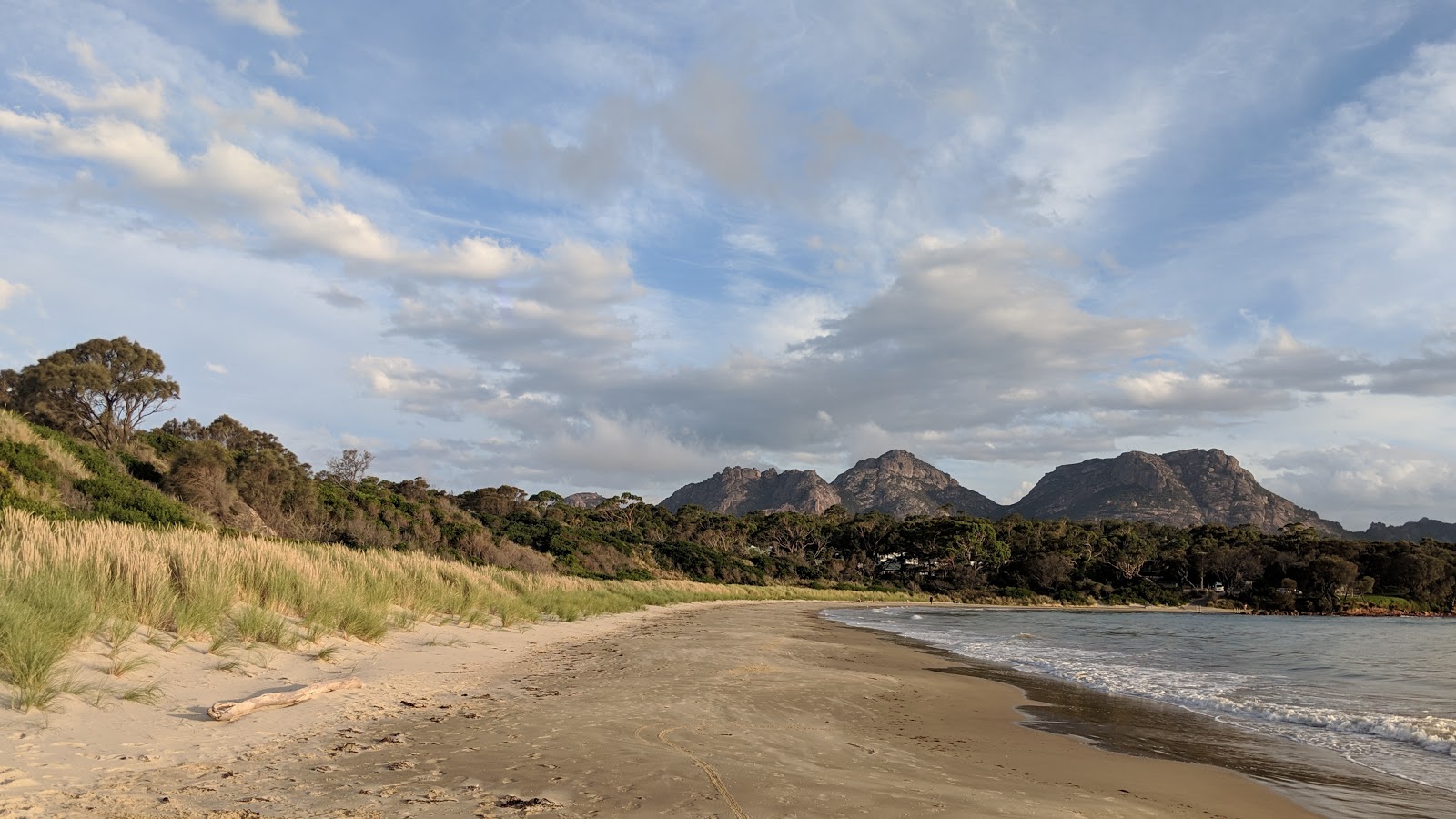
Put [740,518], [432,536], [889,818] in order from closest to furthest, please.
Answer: [889,818] < [432,536] < [740,518]

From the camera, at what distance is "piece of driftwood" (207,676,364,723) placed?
21.3 ft

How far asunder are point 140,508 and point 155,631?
13.8 metres

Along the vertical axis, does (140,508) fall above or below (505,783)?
above

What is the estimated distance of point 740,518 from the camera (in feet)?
322

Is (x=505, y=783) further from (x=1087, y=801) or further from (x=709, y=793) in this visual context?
(x=1087, y=801)

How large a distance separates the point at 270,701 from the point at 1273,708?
46.5ft

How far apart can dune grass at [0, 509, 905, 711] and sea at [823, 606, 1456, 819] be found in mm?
10442

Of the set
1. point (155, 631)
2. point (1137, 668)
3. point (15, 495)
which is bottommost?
point (1137, 668)

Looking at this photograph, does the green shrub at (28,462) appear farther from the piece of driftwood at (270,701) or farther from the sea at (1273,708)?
the sea at (1273,708)

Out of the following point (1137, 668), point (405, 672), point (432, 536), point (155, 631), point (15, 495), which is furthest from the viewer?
point (432, 536)

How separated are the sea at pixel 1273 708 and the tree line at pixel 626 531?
18.3 meters

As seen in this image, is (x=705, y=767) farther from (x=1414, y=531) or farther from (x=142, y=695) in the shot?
(x=1414, y=531)

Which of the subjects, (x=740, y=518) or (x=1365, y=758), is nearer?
(x=1365, y=758)

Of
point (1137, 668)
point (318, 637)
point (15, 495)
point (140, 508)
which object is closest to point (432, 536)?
point (140, 508)
